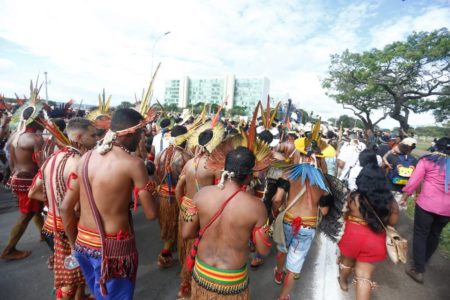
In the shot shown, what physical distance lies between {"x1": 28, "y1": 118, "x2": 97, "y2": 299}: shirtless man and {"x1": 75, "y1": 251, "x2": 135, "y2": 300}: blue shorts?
39cm

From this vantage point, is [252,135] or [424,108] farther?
[424,108]

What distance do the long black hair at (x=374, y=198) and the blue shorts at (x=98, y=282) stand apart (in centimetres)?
242

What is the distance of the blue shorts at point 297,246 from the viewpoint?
323cm

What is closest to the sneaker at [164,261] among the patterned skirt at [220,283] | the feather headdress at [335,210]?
the patterned skirt at [220,283]

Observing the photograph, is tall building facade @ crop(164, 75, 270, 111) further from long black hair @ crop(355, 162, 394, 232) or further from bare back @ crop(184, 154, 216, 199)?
long black hair @ crop(355, 162, 394, 232)

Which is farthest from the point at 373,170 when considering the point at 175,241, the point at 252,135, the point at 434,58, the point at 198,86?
the point at 198,86

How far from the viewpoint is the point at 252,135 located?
2385 millimetres

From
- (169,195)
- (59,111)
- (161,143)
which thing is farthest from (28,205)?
(161,143)

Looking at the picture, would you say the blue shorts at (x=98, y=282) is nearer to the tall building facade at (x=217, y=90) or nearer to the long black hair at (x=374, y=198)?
the long black hair at (x=374, y=198)

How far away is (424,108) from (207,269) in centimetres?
2438

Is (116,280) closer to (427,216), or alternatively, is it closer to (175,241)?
(175,241)

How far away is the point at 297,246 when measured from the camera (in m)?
3.27

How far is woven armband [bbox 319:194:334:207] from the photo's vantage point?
3326 millimetres

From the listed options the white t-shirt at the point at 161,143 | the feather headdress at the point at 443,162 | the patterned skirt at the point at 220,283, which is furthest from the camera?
the white t-shirt at the point at 161,143
